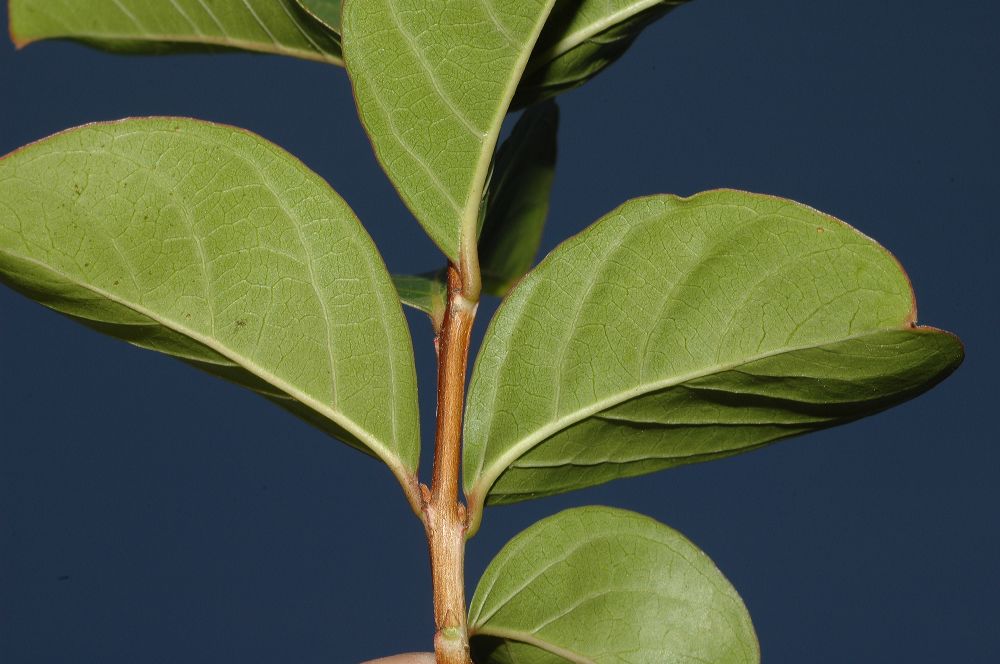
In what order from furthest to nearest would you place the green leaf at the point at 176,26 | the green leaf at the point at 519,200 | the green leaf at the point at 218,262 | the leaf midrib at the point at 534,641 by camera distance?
the green leaf at the point at 519,200, the green leaf at the point at 176,26, the leaf midrib at the point at 534,641, the green leaf at the point at 218,262

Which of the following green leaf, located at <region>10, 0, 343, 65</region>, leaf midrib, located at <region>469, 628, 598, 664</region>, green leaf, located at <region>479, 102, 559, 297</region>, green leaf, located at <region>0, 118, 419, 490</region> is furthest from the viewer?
green leaf, located at <region>479, 102, 559, 297</region>

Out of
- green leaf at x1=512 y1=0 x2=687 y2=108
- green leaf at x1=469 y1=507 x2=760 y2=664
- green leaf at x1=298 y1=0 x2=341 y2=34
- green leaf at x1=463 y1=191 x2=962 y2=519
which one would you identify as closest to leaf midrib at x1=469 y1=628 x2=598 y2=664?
green leaf at x1=469 y1=507 x2=760 y2=664

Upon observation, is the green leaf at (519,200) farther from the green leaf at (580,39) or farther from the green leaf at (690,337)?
the green leaf at (690,337)

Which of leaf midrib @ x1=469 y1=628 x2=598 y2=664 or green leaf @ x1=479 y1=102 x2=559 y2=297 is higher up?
green leaf @ x1=479 y1=102 x2=559 y2=297

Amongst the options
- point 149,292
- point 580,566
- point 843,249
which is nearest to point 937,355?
point 843,249

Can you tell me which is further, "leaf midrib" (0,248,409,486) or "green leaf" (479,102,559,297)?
"green leaf" (479,102,559,297)

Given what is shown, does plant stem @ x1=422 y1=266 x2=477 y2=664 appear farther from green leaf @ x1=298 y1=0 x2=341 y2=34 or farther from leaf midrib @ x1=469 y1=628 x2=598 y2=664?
green leaf @ x1=298 y1=0 x2=341 y2=34

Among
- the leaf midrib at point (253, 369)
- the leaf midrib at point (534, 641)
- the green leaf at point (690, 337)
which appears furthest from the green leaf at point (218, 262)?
the leaf midrib at point (534, 641)
